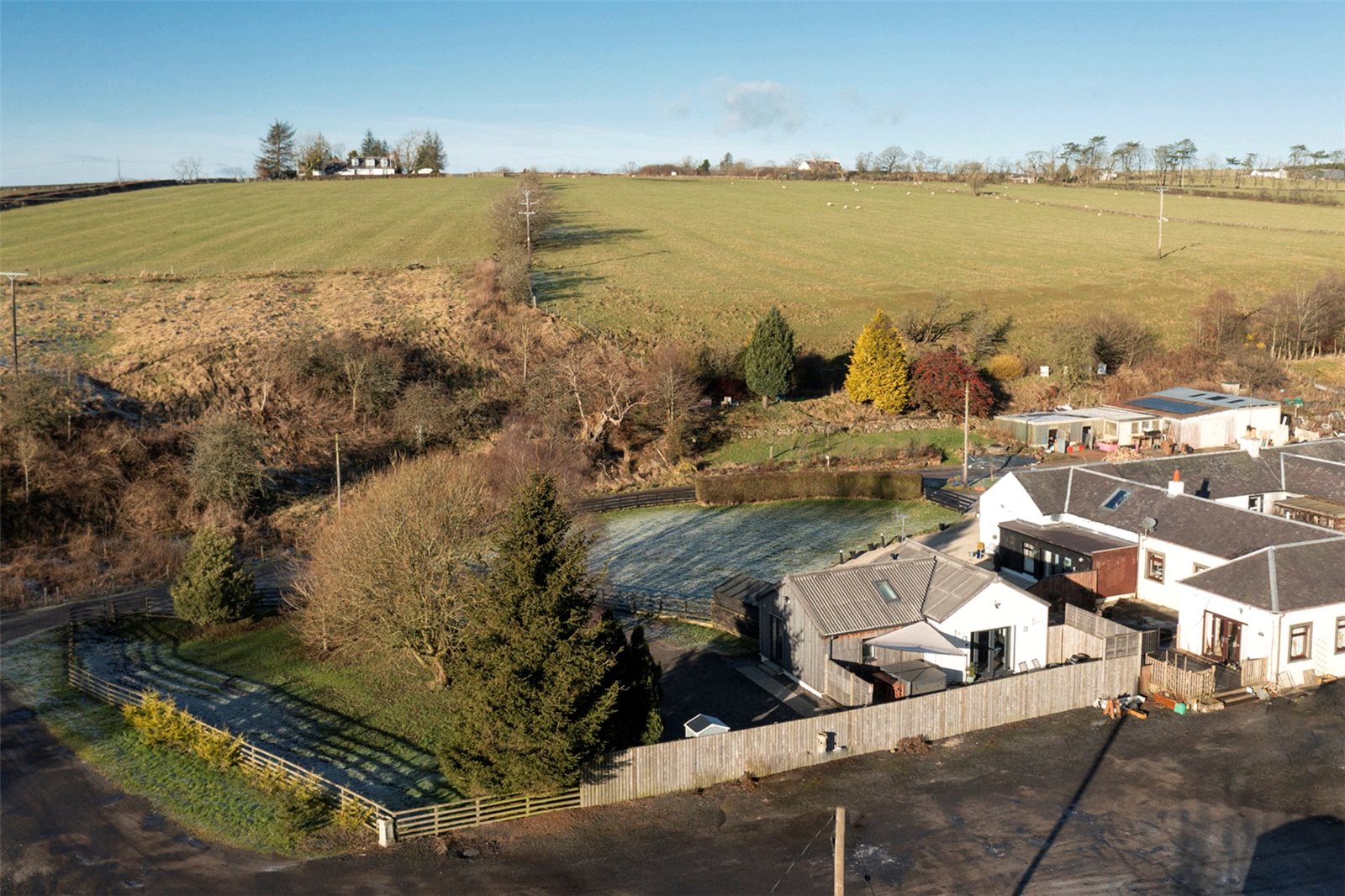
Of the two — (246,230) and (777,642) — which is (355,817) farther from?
(246,230)

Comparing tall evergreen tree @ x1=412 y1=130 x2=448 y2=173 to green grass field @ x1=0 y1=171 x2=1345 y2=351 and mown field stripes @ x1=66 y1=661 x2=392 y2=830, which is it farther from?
mown field stripes @ x1=66 y1=661 x2=392 y2=830

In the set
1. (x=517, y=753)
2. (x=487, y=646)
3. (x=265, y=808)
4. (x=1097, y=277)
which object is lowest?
(x=265, y=808)

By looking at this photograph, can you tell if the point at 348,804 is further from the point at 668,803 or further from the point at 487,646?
the point at 668,803

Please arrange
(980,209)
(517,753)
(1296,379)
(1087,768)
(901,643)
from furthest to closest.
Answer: (980,209) → (1296,379) → (901,643) → (1087,768) → (517,753)

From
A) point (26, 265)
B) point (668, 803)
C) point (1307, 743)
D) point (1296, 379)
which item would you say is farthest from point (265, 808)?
point (1296, 379)

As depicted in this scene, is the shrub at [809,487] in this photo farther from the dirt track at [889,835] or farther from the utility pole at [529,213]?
the utility pole at [529,213]

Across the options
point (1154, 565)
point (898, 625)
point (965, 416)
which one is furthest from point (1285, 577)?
point (965, 416)

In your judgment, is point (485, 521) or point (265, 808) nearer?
point (265, 808)
